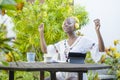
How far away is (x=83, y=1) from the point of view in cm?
688

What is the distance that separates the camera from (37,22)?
562 cm

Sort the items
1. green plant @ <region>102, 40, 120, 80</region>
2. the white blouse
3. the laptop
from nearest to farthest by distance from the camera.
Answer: the laptop → the white blouse → green plant @ <region>102, 40, 120, 80</region>

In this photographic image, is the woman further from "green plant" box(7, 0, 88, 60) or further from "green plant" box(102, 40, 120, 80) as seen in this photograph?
"green plant" box(102, 40, 120, 80)

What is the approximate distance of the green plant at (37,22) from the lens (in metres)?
5.59

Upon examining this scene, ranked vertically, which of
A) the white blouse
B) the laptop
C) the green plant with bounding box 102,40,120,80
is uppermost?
the white blouse

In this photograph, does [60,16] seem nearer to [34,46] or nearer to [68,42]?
[34,46]

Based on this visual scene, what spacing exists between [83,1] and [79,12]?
0.85m

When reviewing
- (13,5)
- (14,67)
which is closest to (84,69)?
(14,67)

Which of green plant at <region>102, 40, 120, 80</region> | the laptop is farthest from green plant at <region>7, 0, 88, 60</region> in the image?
the laptop

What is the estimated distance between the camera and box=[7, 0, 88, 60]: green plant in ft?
18.3

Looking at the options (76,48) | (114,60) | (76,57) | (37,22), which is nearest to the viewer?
(76,57)

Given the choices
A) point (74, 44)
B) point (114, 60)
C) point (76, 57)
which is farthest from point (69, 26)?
point (114, 60)

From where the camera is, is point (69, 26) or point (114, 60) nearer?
point (69, 26)

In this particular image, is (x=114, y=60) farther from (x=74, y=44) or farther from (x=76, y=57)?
(x=76, y=57)
